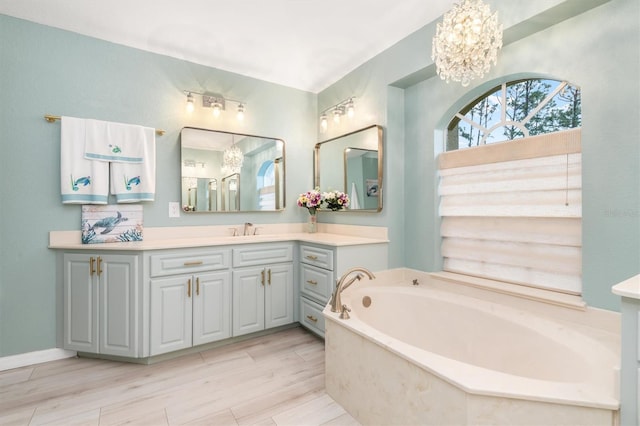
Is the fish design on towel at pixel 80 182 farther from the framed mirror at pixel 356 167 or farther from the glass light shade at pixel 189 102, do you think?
the framed mirror at pixel 356 167

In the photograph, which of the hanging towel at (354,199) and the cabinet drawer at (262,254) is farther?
the hanging towel at (354,199)

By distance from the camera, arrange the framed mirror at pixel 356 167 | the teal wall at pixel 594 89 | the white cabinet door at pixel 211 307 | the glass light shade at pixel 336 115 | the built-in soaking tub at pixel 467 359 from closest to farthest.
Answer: the built-in soaking tub at pixel 467 359 < the teal wall at pixel 594 89 < the white cabinet door at pixel 211 307 < the framed mirror at pixel 356 167 < the glass light shade at pixel 336 115

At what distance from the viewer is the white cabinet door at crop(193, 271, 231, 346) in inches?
101

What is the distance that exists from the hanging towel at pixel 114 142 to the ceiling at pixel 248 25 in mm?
752

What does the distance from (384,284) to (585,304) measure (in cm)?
138

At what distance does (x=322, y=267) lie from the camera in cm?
274

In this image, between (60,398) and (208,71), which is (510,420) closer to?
(60,398)

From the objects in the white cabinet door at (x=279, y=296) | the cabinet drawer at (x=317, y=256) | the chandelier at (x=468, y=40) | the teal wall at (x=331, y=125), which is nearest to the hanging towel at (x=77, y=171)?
the teal wall at (x=331, y=125)

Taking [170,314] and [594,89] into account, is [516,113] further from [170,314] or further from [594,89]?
[170,314]

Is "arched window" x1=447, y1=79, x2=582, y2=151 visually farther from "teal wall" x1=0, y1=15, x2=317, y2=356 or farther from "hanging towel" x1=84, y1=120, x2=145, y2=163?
"hanging towel" x1=84, y1=120, x2=145, y2=163

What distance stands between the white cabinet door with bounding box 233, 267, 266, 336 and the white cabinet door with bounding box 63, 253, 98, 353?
1048 mm

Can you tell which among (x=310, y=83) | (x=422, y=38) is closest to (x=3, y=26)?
(x=310, y=83)

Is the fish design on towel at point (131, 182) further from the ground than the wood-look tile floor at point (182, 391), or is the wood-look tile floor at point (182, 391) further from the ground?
the fish design on towel at point (131, 182)

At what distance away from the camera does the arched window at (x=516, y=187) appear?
188cm
